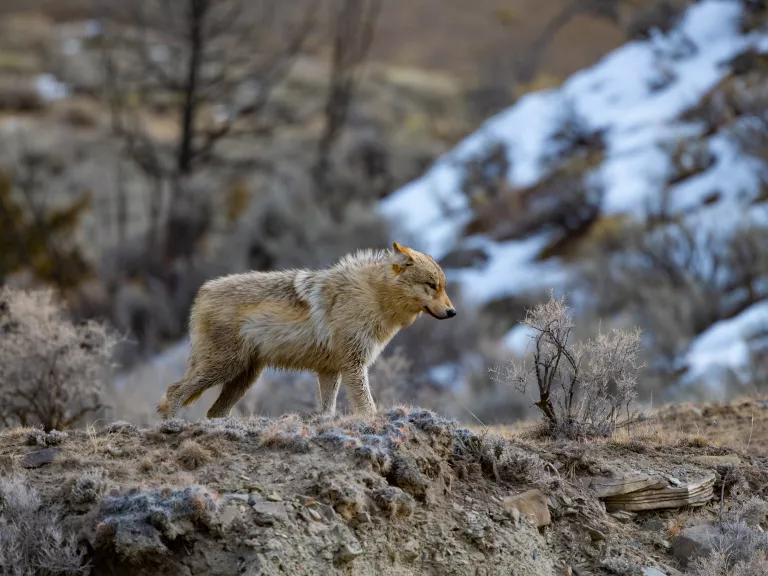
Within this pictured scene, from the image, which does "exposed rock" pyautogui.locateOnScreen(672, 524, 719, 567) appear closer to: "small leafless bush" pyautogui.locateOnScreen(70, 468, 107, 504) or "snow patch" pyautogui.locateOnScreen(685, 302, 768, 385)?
"small leafless bush" pyautogui.locateOnScreen(70, 468, 107, 504)

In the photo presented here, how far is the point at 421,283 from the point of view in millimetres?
8602

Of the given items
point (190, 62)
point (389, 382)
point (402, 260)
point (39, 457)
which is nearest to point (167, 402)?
point (39, 457)

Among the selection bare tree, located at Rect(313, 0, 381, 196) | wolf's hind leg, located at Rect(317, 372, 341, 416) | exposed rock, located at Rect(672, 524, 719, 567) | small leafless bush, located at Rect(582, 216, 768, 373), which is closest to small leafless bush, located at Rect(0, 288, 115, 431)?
wolf's hind leg, located at Rect(317, 372, 341, 416)

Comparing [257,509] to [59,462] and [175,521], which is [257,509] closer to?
[175,521]

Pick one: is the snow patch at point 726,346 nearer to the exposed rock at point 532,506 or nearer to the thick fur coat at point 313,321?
the thick fur coat at point 313,321

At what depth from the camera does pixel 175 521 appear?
5.84 m

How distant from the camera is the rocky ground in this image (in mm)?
5871

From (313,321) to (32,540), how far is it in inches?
129

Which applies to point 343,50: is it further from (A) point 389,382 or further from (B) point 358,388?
(B) point 358,388

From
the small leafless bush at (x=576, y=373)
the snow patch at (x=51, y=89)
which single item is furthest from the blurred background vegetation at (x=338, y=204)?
the snow patch at (x=51, y=89)

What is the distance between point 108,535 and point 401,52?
5915 centimetres

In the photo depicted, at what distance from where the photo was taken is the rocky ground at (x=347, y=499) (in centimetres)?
587

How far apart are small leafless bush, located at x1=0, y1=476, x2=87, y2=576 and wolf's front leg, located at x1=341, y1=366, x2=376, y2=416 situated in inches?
113

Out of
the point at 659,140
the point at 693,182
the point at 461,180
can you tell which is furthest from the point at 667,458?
the point at 461,180
